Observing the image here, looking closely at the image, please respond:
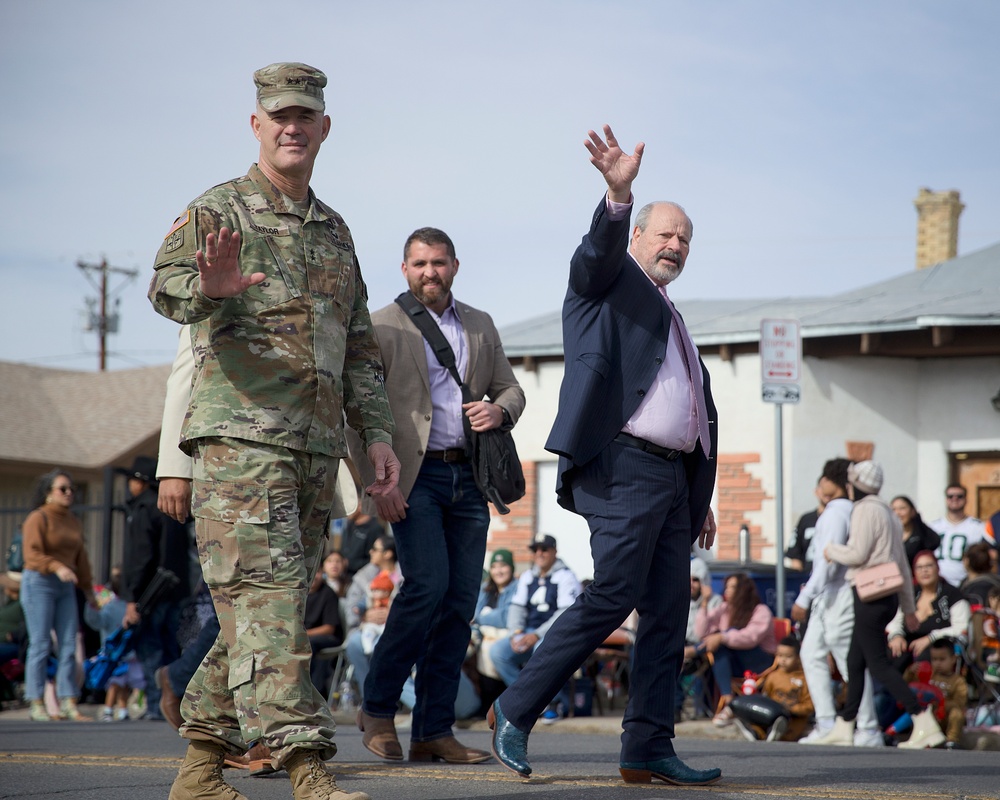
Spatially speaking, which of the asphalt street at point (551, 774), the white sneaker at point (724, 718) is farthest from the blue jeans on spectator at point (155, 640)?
the white sneaker at point (724, 718)

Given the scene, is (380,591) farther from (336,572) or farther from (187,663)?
(187,663)

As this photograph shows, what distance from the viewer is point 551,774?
5523mm

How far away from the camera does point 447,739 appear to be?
615cm

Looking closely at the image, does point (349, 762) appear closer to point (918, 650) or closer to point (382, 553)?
point (918, 650)

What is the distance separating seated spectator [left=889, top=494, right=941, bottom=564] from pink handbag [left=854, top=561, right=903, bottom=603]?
239 centimetres

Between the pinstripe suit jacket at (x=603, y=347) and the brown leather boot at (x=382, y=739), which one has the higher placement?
the pinstripe suit jacket at (x=603, y=347)

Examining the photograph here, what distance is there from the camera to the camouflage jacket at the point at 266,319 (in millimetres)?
4188

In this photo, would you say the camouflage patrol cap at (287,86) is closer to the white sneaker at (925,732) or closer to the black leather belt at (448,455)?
the black leather belt at (448,455)

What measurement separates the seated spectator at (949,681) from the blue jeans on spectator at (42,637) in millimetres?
6771

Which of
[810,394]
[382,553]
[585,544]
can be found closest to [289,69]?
[382,553]

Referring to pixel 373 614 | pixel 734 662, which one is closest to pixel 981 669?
pixel 734 662

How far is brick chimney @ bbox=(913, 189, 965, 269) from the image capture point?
2738 centimetres

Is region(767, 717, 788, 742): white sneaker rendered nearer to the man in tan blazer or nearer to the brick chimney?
the man in tan blazer

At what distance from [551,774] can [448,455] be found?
146 cm
